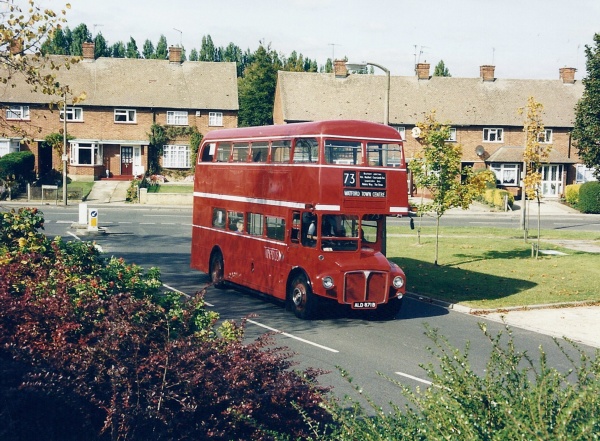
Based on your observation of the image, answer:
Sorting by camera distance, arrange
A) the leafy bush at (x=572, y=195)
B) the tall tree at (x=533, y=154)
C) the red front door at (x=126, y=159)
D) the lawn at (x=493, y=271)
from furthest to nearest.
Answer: the red front door at (x=126, y=159) < the leafy bush at (x=572, y=195) < the tall tree at (x=533, y=154) < the lawn at (x=493, y=271)

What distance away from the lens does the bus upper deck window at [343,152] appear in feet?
55.6

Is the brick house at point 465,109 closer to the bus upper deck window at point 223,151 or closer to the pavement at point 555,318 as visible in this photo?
the bus upper deck window at point 223,151

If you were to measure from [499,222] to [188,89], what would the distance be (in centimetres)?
2995

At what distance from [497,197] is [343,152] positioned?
1536 inches

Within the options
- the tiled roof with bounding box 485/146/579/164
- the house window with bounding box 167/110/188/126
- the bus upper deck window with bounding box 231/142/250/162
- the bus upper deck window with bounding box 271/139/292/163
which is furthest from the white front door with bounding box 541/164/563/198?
the bus upper deck window with bounding box 271/139/292/163

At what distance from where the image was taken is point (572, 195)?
5638cm

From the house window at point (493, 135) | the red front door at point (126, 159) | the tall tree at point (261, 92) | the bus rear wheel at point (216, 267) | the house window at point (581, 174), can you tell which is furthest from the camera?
the tall tree at point (261, 92)

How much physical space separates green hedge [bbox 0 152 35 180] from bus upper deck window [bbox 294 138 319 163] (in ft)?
127

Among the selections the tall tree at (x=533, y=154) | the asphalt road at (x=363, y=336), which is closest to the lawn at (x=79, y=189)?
the asphalt road at (x=363, y=336)

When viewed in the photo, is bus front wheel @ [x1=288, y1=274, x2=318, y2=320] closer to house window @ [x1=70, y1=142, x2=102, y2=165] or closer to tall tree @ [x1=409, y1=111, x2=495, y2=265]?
tall tree @ [x1=409, y1=111, x2=495, y2=265]

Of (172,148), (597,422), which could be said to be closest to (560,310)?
(597,422)

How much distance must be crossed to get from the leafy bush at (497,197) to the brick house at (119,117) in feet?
69.3

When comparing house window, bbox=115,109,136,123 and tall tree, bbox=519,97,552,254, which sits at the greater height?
house window, bbox=115,109,136,123

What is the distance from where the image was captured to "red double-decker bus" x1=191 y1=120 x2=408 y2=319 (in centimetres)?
1680
